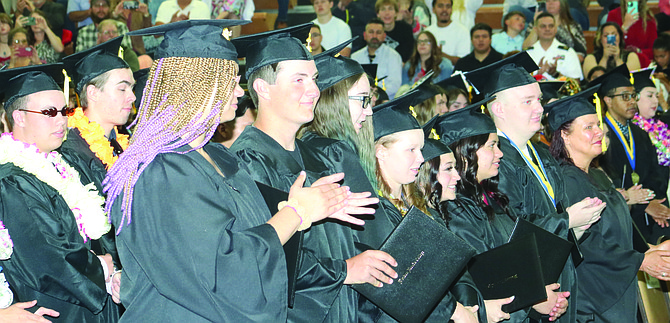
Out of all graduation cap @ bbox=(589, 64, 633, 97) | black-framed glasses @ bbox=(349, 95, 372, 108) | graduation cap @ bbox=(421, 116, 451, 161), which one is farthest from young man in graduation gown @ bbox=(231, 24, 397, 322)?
graduation cap @ bbox=(589, 64, 633, 97)

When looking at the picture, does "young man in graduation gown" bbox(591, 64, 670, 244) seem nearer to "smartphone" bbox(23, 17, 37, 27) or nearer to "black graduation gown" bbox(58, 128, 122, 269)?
"black graduation gown" bbox(58, 128, 122, 269)

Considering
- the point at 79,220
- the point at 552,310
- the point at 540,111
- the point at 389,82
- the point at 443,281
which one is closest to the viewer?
the point at 443,281

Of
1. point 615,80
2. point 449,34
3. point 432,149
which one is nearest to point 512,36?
point 449,34

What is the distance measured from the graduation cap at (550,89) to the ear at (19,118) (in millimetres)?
3809

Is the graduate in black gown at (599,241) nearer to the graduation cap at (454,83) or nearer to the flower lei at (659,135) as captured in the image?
the graduation cap at (454,83)

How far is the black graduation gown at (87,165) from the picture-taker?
3.68 m

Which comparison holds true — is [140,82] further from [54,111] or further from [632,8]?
[632,8]

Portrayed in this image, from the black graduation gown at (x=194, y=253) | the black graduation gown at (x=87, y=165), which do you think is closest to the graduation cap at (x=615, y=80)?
the black graduation gown at (x=87, y=165)

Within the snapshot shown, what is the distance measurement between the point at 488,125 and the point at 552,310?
3.66 feet

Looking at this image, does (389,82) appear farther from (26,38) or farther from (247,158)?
(247,158)

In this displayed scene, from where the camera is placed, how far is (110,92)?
13.6ft

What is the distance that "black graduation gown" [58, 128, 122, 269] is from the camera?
3682 mm

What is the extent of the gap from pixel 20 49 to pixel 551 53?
610 cm

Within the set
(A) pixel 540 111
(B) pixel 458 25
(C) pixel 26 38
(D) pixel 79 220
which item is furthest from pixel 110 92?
(B) pixel 458 25
